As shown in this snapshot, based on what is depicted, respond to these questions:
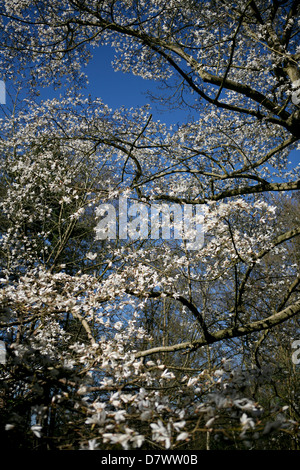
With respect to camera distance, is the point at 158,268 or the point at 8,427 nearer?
the point at 8,427

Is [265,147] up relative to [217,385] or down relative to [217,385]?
up

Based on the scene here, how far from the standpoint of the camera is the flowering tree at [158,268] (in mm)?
1821

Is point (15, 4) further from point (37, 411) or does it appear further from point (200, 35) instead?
point (37, 411)

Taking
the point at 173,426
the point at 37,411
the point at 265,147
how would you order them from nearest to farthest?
the point at 173,426
the point at 37,411
the point at 265,147

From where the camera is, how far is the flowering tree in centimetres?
182

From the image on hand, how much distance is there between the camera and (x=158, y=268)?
4.31 meters

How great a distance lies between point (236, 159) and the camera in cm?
747

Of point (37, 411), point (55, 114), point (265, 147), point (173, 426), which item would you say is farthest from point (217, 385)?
point (55, 114)

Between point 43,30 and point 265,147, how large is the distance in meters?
4.94

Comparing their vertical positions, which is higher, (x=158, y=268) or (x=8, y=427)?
(x=158, y=268)

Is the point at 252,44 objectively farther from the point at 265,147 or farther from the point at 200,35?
the point at 265,147
